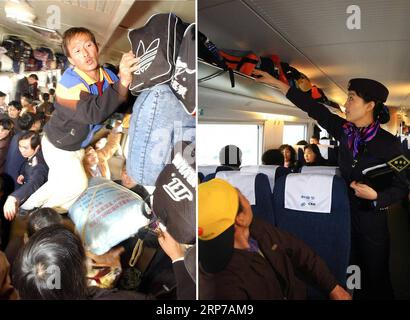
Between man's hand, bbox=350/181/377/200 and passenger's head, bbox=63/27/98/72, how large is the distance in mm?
1330

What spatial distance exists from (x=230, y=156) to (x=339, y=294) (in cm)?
83

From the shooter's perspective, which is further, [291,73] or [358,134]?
[291,73]

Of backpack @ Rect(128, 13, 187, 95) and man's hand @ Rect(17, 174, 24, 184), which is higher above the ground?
backpack @ Rect(128, 13, 187, 95)

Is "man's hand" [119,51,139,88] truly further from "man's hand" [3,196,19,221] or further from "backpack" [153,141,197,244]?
"man's hand" [3,196,19,221]

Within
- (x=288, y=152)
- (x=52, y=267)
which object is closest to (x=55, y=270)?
(x=52, y=267)

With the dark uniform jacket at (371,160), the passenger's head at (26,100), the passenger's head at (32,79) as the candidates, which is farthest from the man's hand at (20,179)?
the dark uniform jacket at (371,160)

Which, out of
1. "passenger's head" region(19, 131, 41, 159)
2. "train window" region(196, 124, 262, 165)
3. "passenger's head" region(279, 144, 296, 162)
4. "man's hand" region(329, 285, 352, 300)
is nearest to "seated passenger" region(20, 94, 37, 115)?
"passenger's head" region(19, 131, 41, 159)


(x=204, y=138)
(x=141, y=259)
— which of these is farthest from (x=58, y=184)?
(x=204, y=138)

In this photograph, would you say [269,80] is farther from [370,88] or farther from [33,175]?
[33,175]

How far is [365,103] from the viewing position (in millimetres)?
1536

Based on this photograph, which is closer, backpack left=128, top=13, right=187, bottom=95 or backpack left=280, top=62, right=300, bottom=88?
backpack left=128, top=13, right=187, bottom=95

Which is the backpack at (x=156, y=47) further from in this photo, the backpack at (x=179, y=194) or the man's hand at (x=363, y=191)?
the man's hand at (x=363, y=191)

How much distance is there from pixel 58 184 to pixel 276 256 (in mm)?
1111

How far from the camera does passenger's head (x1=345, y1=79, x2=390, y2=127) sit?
59.7 inches
